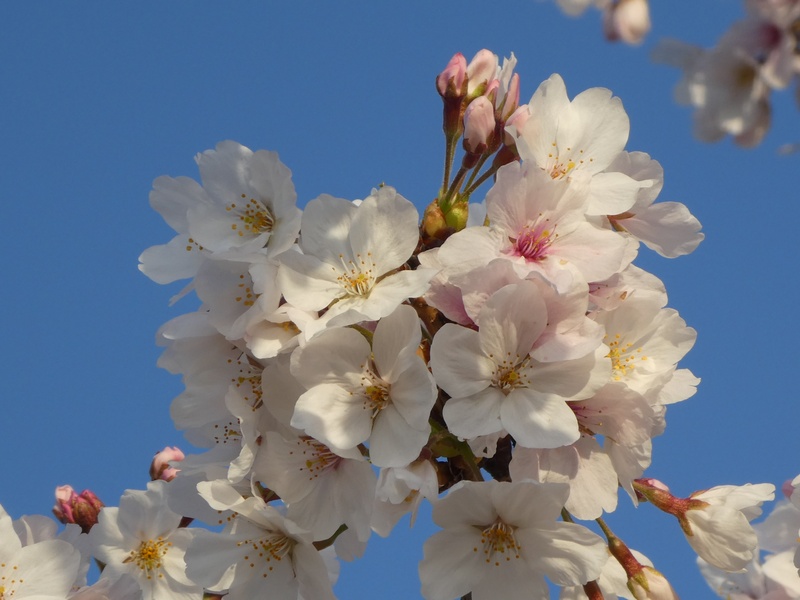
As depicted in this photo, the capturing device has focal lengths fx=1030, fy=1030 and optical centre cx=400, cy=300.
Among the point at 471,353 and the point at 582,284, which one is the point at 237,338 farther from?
the point at 582,284

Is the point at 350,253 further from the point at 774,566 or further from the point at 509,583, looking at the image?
the point at 774,566

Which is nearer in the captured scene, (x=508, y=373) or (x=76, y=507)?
(x=508, y=373)

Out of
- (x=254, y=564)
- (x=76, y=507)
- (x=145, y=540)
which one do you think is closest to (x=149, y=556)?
(x=145, y=540)

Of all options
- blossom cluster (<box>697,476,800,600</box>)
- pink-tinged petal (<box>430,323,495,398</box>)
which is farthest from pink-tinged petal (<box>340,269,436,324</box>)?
blossom cluster (<box>697,476,800,600</box>)

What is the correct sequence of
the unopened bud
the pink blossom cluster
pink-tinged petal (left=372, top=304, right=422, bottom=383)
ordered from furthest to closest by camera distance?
the unopened bud → pink-tinged petal (left=372, top=304, right=422, bottom=383) → the pink blossom cluster

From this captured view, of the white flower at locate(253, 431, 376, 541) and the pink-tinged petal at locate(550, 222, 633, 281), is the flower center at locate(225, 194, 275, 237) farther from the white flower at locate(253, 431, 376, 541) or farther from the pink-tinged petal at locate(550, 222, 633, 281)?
the pink-tinged petal at locate(550, 222, 633, 281)

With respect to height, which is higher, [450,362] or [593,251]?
[593,251]

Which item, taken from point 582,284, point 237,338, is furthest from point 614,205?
point 237,338
